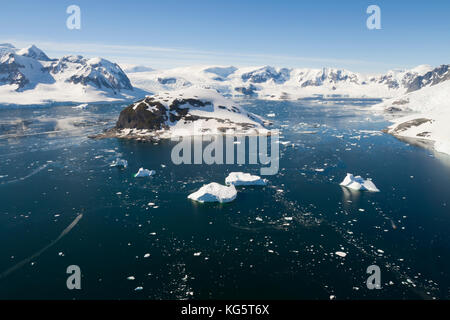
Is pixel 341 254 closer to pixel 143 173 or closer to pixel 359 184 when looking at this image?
pixel 359 184

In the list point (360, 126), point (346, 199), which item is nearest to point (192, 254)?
point (346, 199)

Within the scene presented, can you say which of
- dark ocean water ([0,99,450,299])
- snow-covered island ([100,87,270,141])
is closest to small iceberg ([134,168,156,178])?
dark ocean water ([0,99,450,299])

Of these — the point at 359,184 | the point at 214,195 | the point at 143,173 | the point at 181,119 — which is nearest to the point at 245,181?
the point at 214,195

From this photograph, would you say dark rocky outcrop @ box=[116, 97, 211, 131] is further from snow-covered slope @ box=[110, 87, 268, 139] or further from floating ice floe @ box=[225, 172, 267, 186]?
floating ice floe @ box=[225, 172, 267, 186]

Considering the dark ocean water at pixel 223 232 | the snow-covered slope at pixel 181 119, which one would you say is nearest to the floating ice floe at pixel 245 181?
the dark ocean water at pixel 223 232
